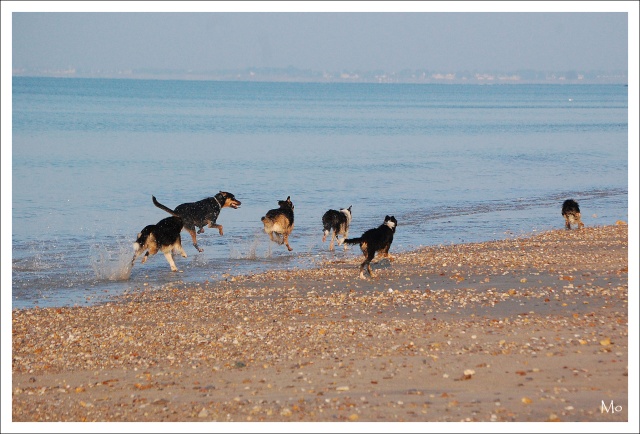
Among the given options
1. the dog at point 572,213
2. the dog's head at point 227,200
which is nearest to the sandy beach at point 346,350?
the dog's head at point 227,200

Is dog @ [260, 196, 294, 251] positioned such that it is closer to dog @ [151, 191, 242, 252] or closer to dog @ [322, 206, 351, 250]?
dog @ [322, 206, 351, 250]

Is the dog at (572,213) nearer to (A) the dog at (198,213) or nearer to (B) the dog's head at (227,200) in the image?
(B) the dog's head at (227,200)

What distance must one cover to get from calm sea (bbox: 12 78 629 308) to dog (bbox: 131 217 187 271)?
0.37 metres

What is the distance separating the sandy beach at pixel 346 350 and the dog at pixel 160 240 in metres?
1.32

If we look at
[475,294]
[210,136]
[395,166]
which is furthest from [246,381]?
[210,136]

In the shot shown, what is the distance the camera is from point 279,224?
611 inches

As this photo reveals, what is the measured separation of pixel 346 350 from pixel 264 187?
64.6ft

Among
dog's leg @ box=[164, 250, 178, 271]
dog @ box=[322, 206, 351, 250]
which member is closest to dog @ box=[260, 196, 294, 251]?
dog @ box=[322, 206, 351, 250]

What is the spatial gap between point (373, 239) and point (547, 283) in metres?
2.52

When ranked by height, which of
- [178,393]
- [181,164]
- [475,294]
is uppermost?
[181,164]

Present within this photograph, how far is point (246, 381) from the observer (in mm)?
7293

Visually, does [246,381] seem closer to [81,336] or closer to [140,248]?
[81,336]

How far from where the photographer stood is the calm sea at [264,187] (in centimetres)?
1465

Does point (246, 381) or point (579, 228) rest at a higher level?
point (579, 228)
